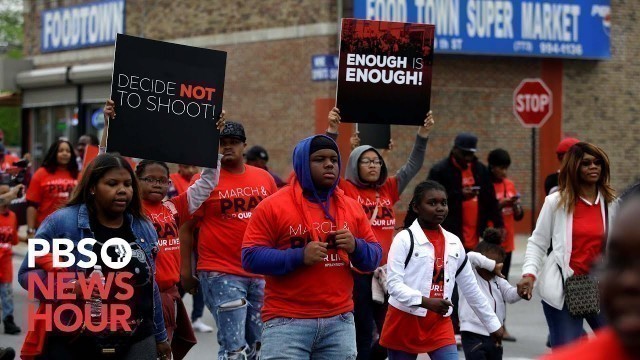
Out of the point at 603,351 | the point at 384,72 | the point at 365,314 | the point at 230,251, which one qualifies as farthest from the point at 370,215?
the point at 603,351

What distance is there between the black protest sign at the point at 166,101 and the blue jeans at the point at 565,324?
2428 mm

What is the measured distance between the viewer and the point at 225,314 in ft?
25.3

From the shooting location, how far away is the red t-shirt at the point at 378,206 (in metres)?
8.46

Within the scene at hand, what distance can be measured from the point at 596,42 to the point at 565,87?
1.22 m

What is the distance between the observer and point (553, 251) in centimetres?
740

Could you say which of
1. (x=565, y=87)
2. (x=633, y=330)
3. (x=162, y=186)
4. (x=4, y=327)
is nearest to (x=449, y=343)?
(x=162, y=186)

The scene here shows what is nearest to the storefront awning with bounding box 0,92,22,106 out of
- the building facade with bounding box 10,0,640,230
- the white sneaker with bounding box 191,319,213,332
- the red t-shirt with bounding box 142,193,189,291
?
the building facade with bounding box 10,0,640,230

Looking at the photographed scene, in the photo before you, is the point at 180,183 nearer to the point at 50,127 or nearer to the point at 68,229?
the point at 68,229

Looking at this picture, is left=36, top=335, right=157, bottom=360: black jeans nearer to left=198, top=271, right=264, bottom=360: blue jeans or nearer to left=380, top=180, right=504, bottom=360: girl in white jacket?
left=380, top=180, right=504, bottom=360: girl in white jacket

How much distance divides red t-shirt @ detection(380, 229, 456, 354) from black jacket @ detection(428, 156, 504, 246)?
4250 mm

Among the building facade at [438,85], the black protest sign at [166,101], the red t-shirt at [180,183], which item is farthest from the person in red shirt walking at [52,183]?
the building facade at [438,85]

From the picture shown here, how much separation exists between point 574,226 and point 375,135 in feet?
8.96

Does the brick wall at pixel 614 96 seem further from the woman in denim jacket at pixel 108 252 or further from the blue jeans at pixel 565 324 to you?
the woman in denim jacket at pixel 108 252

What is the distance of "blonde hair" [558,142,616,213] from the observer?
729cm
